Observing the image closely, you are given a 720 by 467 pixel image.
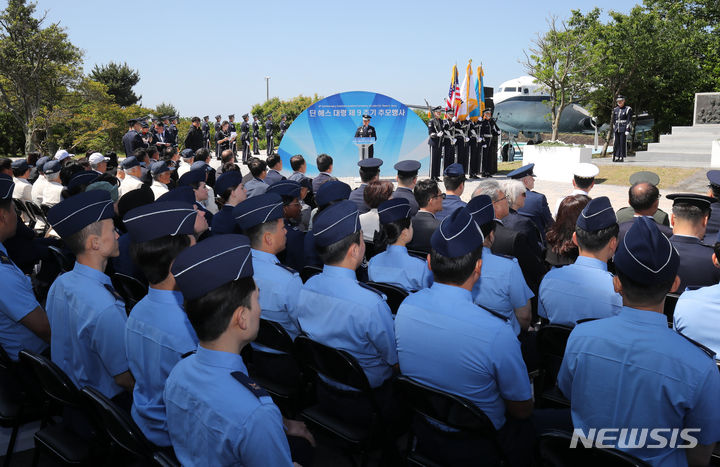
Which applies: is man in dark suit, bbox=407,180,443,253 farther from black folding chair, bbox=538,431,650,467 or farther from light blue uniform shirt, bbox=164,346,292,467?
light blue uniform shirt, bbox=164,346,292,467

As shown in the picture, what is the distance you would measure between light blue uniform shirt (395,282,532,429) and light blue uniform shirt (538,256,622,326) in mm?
907

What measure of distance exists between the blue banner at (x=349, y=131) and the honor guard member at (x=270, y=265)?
45.6ft

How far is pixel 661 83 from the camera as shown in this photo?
940 inches

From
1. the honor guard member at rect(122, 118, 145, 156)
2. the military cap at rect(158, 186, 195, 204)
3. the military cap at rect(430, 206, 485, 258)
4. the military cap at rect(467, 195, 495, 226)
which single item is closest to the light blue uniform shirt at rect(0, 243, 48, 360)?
the military cap at rect(158, 186, 195, 204)

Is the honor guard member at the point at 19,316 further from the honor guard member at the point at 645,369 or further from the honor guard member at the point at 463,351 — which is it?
the honor guard member at the point at 645,369

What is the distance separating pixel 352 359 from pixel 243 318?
0.78m

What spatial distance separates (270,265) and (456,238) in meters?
Result: 1.32

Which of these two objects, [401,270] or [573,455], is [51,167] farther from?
[573,455]

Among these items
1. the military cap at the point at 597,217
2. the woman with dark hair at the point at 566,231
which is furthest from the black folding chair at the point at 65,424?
the woman with dark hair at the point at 566,231

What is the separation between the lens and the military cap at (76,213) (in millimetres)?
2557

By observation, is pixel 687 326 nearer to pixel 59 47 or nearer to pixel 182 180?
pixel 182 180

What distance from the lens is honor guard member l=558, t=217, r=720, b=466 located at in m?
1.75

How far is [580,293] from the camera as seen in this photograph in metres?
2.92

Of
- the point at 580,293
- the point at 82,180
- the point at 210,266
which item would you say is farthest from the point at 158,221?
the point at 82,180
